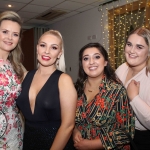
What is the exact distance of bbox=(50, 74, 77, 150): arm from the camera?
56.6 inches

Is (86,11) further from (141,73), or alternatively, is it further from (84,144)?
(84,144)

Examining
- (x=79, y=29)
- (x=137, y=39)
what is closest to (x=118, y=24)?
(x=79, y=29)

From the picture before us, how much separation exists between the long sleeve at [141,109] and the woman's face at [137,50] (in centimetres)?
36

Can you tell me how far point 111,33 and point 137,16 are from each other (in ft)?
2.42

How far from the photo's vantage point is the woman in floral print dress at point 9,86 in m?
1.56

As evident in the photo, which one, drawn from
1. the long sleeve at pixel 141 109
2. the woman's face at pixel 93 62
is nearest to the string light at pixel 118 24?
the woman's face at pixel 93 62

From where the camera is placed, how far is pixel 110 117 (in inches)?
58.8

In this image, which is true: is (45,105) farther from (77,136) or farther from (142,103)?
(142,103)

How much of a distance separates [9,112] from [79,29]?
4646 millimetres

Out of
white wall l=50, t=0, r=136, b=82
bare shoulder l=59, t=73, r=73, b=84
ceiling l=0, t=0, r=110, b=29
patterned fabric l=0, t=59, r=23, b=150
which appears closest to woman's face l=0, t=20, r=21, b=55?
patterned fabric l=0, t=59, r=23, b=150

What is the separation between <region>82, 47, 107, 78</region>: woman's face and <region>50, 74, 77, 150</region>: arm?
270 mm

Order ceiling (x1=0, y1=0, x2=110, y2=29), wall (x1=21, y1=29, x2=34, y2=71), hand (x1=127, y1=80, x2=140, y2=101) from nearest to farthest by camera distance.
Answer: hand (x1=127, y1=80, x2=140, y2=101) < ceiling (x1=0, y1=0, x2=110, y2=29) < wall (x1=21, y1=29, x2=34, y2=71)

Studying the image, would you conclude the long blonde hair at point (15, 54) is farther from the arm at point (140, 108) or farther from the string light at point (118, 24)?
the string light at point (118, 24)

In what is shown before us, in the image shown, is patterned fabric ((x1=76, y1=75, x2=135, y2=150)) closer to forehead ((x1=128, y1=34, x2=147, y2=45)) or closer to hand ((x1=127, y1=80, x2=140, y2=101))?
hand ((x1=127, y1=80, x2=140, y2=101))
